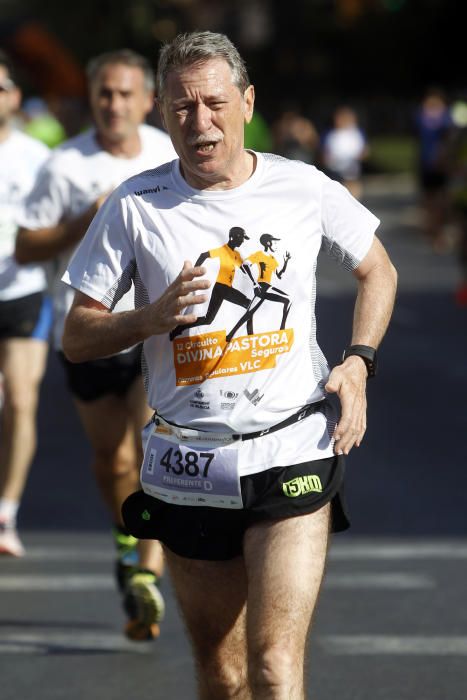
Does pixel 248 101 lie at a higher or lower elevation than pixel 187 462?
higher

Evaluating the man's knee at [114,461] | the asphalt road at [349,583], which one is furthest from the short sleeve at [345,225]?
the man's knee at [114,461]

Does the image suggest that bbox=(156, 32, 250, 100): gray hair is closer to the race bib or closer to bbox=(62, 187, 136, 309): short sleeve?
bbox=(62, 187, 136, 309): short sleeve

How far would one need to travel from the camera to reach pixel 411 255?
26297 millimetres

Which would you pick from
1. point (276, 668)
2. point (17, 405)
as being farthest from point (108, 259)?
point (17, 405)

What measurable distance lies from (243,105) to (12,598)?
3.66 metres

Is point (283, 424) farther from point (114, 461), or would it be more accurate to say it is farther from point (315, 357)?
point (114, 461)

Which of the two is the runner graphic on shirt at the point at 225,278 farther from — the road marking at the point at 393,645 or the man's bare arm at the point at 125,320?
the road marking at the point at 393,645

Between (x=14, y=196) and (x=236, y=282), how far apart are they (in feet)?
13.7

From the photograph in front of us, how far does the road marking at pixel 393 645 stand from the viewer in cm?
665

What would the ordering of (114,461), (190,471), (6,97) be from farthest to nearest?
(6,97)
(114,461)
(190,471)

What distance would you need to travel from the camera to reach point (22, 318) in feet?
27.7

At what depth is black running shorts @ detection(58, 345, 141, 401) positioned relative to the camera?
7.02 meters

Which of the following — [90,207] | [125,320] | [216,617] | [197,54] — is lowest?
[216,617]

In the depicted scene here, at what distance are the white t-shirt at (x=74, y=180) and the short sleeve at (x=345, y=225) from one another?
8.24ft
